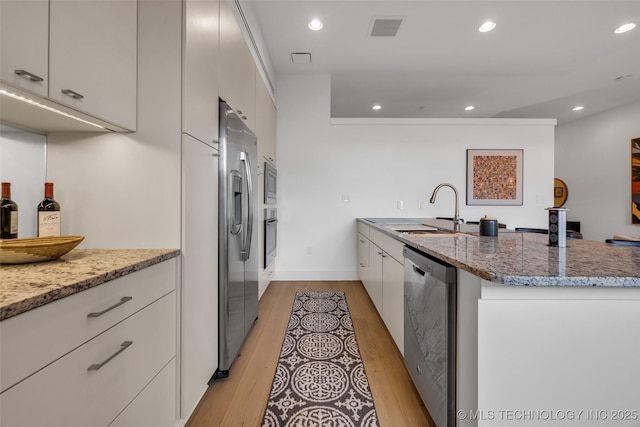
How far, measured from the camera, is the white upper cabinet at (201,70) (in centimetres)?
130

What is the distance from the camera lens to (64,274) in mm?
835

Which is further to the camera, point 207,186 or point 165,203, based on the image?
point 207,186

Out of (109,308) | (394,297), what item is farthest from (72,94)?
(394,297)

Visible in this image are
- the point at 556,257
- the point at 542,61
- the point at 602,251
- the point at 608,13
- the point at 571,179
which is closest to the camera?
the point at 556,257

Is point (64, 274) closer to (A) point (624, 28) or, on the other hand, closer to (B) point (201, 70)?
(B) point (201, 70)

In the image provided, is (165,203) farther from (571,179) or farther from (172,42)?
(571,179)

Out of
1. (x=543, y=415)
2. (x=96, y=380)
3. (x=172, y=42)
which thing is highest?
(x=172, y=42)

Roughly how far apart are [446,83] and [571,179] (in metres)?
4.13

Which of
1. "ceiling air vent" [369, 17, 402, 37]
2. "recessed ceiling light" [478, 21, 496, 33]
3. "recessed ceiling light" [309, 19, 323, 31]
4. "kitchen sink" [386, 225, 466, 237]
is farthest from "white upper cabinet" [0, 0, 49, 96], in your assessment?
"recessed ceiling light" [478, 21, 496, 33]

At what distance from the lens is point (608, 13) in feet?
9.10

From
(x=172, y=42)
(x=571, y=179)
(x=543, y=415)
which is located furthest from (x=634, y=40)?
(x=172, y=42)

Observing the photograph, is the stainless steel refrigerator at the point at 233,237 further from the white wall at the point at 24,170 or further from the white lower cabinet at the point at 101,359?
the white wall at the point at 24,170

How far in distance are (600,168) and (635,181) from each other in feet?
2.31

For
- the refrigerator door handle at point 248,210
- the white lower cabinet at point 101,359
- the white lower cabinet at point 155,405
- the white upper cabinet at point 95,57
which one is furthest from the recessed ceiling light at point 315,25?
the white lower cabinet at point 155,405
